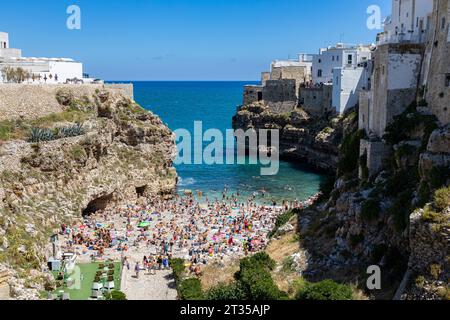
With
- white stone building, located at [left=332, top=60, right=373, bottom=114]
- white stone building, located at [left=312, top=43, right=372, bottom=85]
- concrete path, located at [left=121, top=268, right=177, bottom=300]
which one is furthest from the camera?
white stone building, located at [left=312, top=43, right=372, bottom=85]

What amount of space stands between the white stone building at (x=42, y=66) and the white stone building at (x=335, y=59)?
27.7 metres

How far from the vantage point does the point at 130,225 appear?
34.4m

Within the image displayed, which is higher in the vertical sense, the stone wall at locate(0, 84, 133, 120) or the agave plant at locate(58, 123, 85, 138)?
the stone wall at locate(0, 84, 133, 120)

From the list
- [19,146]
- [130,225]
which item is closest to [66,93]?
[19,146]

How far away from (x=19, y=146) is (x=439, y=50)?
966 inches

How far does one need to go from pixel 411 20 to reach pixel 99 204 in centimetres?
2506

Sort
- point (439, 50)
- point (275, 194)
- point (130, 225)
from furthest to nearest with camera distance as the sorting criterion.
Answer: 1. point (275, 194)
2. point (130, 225)
3. point (439, 50)

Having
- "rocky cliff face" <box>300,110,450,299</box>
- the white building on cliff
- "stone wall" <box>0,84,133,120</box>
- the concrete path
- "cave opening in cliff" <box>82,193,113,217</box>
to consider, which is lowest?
the concrete path

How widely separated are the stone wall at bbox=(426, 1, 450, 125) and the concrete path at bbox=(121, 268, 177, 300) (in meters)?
13.7

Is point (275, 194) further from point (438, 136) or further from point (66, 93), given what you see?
point (438, 136)

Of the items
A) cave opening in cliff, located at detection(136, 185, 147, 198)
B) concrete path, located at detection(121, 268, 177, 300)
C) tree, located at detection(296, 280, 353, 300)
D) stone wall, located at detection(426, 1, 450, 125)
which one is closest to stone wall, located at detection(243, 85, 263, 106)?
cave opening in cliff, located at detection(136, 185, 147, 198)

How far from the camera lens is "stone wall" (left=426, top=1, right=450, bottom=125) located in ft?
68.6

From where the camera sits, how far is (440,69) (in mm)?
21578

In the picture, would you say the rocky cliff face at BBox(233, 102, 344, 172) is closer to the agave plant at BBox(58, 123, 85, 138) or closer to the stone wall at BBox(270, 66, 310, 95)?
the stone wall at BBox(270, 66, 310, 95)
